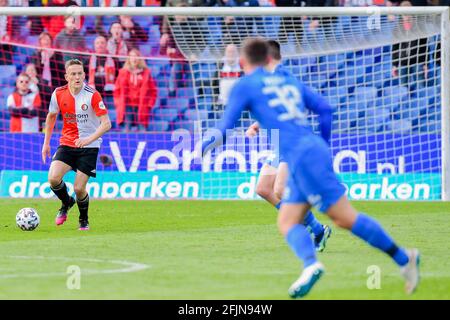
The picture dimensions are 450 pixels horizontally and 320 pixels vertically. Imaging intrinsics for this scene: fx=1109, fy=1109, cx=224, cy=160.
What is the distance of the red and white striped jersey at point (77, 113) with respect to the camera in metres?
14.8

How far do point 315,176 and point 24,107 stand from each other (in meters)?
14.3

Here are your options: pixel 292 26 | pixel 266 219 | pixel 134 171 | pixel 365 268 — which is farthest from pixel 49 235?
pixel 292 26

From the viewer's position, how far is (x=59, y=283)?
9211 mm

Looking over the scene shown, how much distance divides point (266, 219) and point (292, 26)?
5899mm

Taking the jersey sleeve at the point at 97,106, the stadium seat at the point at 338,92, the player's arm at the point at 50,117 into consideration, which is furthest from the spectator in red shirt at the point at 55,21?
the jersey sleeve at the point at 97,106

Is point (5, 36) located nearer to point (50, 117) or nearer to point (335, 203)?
point (50, 117)

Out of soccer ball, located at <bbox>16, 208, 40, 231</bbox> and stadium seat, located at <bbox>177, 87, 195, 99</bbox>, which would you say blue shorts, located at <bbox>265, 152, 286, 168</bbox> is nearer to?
soccer ball, located at <bbox>16, 208, 40, 231</bbox>

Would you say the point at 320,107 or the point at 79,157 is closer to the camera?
the point at 320,107

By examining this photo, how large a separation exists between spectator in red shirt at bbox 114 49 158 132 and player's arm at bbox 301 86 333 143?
12612mm

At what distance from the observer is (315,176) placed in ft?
27.9

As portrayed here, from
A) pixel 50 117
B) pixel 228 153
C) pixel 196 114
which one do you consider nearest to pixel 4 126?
pixel 196 114

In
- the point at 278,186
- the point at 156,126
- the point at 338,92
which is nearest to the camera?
the point at 278,186

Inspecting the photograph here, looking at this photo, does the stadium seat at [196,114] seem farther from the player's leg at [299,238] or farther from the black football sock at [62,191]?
the player's leg at [299,238]

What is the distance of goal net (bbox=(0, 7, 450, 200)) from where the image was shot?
20.5 meters
